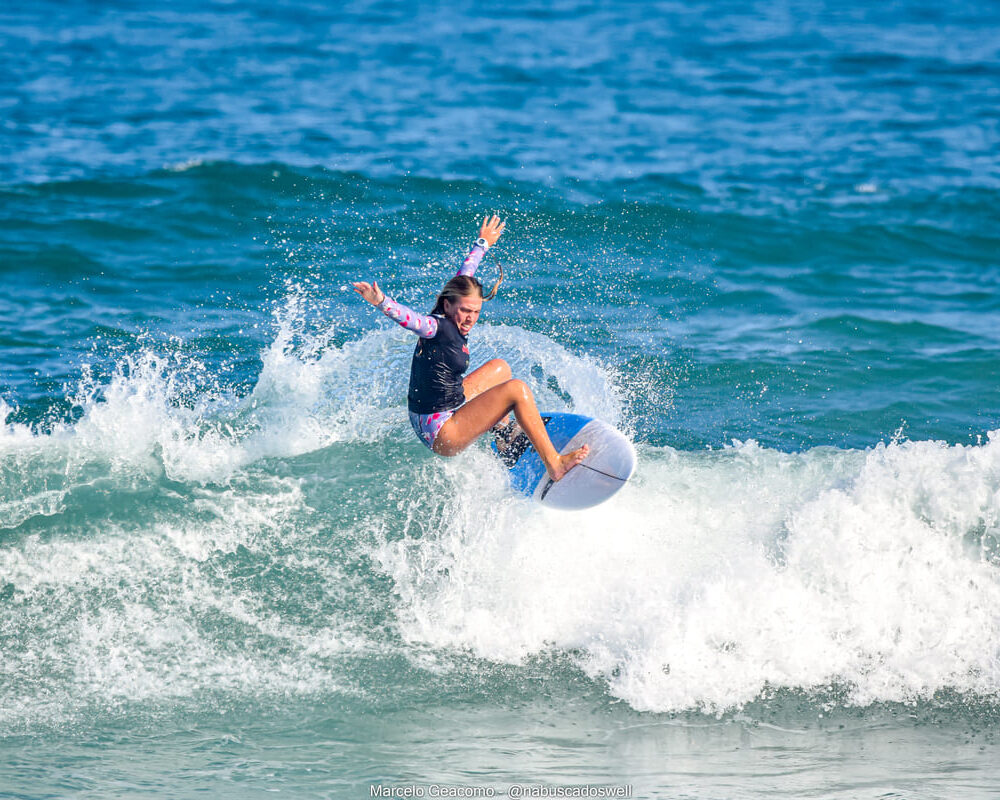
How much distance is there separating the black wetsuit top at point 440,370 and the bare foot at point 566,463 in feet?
2.64

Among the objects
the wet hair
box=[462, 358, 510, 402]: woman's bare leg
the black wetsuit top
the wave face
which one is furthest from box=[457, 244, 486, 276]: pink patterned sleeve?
the wave face

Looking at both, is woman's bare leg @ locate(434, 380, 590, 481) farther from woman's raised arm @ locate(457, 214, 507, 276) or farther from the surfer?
woman's raised arm @ locate(457, 214, 507, 276)

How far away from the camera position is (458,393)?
7.43 m

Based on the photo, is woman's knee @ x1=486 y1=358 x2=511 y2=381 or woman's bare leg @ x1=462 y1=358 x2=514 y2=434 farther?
woman's knee @ x1=486 y1=358 x2=511 y2=381

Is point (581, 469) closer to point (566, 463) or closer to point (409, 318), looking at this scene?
point (566, 463)

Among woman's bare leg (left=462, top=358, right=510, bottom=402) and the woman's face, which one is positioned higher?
the woman's face

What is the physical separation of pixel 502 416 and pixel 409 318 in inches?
39.2

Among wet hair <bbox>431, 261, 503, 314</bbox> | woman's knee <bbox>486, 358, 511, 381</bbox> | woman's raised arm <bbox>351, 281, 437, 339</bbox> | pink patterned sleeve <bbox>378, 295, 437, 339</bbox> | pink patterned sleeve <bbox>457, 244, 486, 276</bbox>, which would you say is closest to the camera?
woman's raised arm <bbox>351, 281, 437, 339</bbox>

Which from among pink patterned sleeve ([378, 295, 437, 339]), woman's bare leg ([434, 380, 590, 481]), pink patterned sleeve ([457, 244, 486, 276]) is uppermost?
pink patterned sleeve ([457, 244, 486, 276])

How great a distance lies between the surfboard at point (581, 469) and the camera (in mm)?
7418

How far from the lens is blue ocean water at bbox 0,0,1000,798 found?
655 centimetres

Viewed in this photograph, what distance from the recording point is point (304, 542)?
8.08 meters

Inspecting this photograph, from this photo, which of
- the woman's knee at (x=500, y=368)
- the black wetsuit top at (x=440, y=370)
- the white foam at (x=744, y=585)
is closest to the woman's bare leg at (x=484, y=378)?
the woman's knee at (x=500, y=368)

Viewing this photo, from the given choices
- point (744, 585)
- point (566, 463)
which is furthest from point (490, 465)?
point (744, 585)
